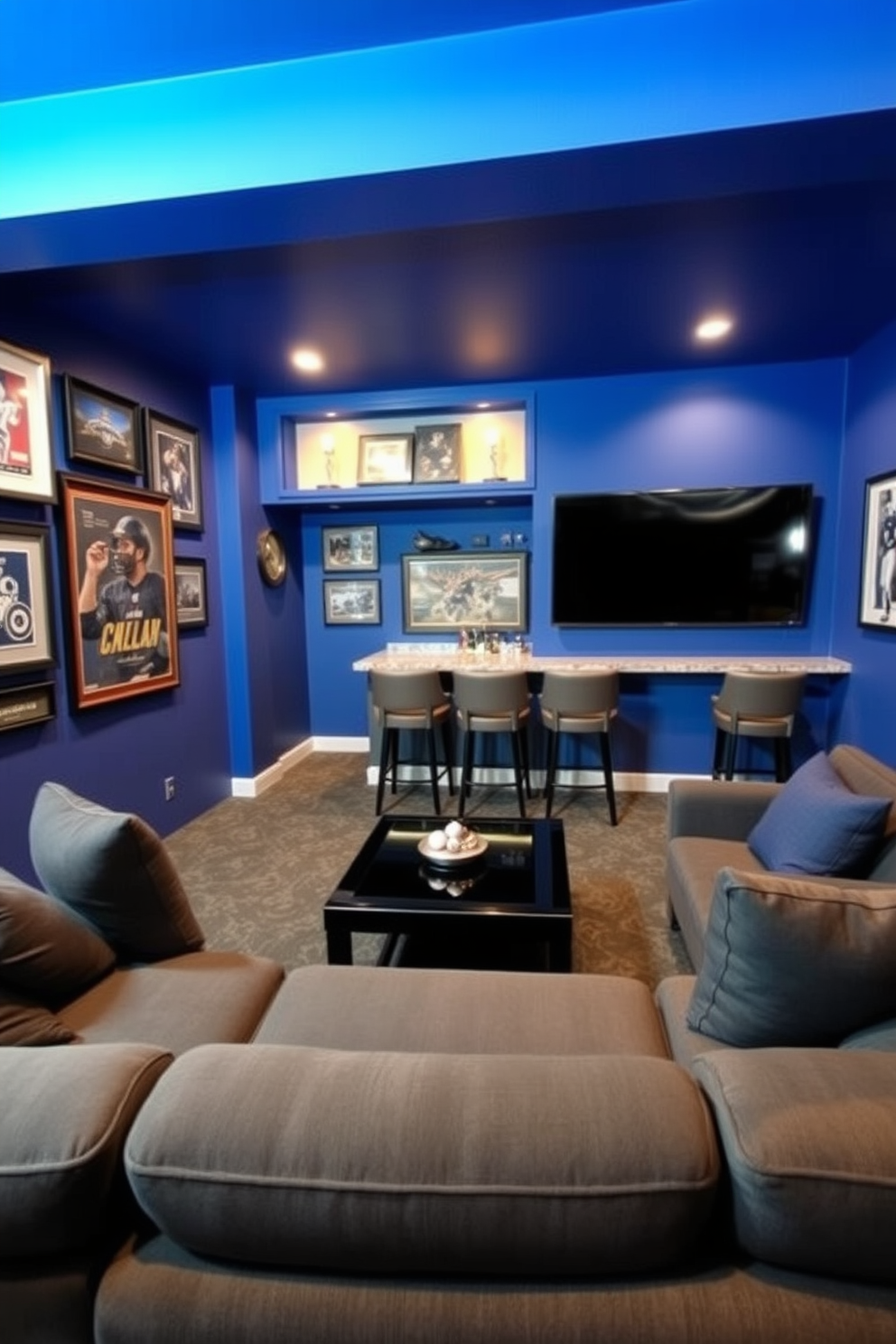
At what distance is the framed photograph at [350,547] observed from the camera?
4.96m

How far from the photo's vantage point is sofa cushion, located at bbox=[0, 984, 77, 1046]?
121 centimetres

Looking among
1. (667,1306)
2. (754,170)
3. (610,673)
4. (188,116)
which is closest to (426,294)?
(188,116)

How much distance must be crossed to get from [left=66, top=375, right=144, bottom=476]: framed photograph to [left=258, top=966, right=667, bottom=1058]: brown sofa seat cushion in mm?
2581

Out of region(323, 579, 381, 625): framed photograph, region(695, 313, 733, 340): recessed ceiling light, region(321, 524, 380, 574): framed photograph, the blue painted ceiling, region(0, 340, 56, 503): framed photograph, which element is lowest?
region(323, 579, 381, 625): framed photograph

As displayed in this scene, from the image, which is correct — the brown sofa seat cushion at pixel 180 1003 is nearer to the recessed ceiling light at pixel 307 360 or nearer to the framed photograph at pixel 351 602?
the recessed ceiling light at pixel 307 360

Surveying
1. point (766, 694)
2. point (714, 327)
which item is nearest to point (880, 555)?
point (766, 694)

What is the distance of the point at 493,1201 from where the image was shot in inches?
27.5

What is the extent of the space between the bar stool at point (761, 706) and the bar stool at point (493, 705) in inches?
44.7

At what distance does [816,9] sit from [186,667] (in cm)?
366

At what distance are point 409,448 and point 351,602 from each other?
4.17 ft

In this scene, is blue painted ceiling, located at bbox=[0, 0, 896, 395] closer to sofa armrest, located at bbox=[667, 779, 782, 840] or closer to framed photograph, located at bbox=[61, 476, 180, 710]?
Answer: framed photograph, located at bbox=[61, 476, 180, 710]

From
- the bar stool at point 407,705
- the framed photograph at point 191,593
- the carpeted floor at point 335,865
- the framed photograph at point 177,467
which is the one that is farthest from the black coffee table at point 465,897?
the framed photograph at point 177,467

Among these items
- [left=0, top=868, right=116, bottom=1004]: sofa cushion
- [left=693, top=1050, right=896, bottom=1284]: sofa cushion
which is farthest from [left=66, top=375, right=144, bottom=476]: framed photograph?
[left=693, top=1050, right=896, bottom=1284]: sofa cushion

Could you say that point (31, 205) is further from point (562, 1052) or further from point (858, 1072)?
point (858, 1072)
